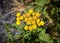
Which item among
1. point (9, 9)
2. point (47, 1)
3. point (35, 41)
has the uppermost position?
point (47, 1)

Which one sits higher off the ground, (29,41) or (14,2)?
(14,2)

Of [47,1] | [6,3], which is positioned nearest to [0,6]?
[6,3]

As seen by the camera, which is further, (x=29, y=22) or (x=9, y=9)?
(x=9, y=9)

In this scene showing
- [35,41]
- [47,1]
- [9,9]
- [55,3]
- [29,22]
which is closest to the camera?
[29,22]

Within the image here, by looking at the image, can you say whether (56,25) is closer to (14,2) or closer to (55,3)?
(55,3)

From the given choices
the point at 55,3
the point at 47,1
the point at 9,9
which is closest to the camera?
the point at 47,1

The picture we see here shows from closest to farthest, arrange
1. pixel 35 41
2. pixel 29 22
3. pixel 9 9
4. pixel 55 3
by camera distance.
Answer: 1. pixel 29 22
2. pixel 35 41
3. pixel 55 3
4. pixel 9 9

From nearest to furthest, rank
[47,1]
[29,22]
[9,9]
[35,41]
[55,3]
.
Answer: [29,22], [35,41], [47,1], [55,3], [9,9]

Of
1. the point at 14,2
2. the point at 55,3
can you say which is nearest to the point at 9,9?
the point at 14,2

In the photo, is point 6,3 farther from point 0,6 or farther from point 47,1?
point 47,1
